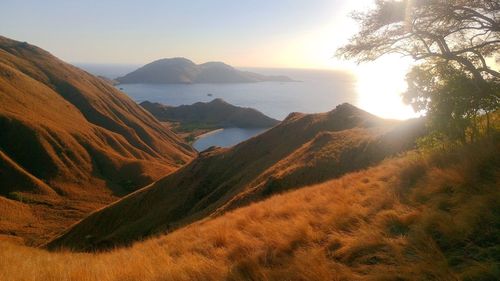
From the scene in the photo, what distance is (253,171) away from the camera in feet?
149

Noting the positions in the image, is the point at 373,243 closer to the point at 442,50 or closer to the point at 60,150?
the point at 442,50

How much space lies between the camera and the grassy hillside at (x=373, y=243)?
227 inches

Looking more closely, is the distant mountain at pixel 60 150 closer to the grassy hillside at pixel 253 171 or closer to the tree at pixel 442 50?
the grassy hillside at pixel 253 171

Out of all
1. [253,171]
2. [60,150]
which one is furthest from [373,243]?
[60,150]

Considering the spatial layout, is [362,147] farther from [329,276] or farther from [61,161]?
[61,161]

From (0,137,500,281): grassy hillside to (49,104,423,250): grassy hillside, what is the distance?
16987mm

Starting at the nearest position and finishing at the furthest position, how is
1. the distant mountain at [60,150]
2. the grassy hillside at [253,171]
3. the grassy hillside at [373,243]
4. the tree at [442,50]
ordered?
1. the grassy hillside at [373,243]
2. the tree at [442,50]
3. the grassy hillside at [253,171]
4. the distant mountain at [60,150]

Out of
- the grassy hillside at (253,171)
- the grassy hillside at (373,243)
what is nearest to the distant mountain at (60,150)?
the grassy hillside at (253,171)

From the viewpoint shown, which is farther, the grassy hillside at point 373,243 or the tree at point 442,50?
the tree at point 442,50

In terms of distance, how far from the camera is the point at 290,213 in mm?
11531

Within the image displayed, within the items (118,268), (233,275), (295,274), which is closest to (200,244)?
(118,268)

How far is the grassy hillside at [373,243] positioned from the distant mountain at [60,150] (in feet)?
225

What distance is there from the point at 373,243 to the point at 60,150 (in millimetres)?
112792

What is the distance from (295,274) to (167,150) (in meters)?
153
